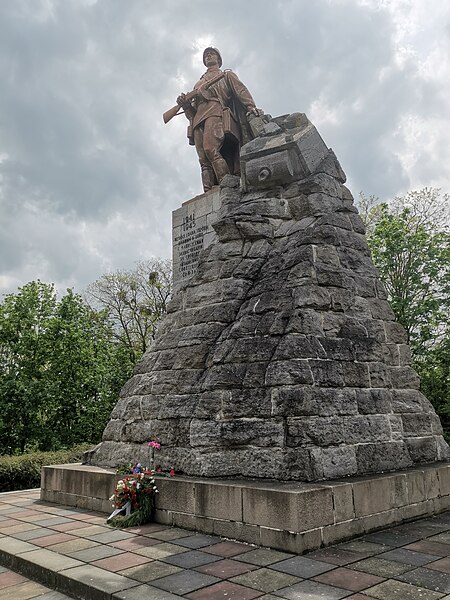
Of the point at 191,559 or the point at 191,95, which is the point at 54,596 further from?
the point at 191,95

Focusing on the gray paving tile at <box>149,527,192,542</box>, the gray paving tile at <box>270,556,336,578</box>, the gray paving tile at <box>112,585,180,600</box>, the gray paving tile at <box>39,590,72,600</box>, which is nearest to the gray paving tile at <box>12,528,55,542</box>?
the gray paving tile at <box>149,527,192,542</box>

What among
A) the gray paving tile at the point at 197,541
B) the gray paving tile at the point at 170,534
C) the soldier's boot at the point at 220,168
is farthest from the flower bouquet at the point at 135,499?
the soldier's boot at the point at 220,168

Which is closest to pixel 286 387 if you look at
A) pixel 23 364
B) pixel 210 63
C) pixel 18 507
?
pixel 18 507

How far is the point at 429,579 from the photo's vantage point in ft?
13.1

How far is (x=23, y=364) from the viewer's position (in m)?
15.5

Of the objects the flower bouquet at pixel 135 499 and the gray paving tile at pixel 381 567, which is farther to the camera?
the flower bouquet at pixel 135 499

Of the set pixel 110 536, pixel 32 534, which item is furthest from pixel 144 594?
pixel 32 534

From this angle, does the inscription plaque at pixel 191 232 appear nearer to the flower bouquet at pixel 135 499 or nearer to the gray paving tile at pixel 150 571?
the flower bouquet at pixel 135 499

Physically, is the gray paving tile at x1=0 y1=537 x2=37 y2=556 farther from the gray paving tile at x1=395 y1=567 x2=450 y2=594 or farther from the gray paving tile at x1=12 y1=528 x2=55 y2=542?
the gray paving tile at x1=395 y1=567 x2=450 y2=594

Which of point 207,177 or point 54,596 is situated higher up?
point 207,177

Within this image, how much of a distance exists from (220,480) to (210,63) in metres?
7.65

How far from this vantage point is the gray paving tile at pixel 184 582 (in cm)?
393

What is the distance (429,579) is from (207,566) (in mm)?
1749

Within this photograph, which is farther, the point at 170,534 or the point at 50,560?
the point at 170,534
